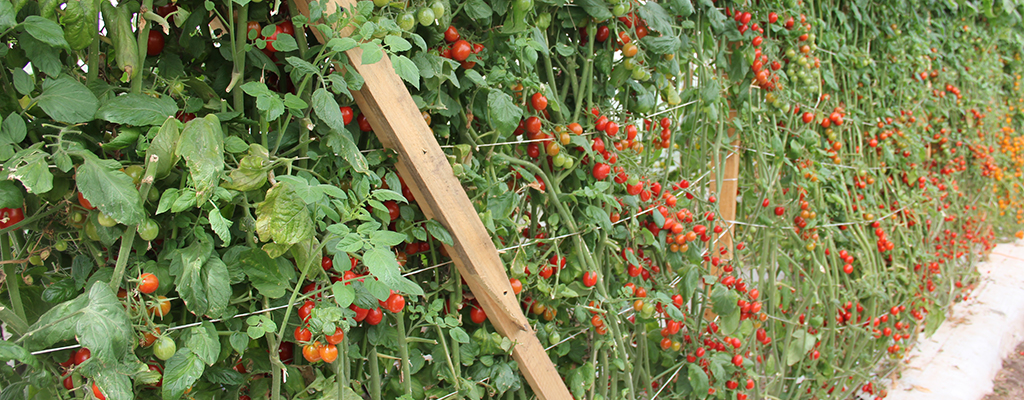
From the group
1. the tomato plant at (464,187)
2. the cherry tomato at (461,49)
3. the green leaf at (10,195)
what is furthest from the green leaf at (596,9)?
the green leaf at (10,195)

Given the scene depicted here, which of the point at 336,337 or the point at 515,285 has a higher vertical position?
the point at 336,337

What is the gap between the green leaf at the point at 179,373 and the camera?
796mm

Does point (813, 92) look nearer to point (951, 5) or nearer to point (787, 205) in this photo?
point (787, 205)

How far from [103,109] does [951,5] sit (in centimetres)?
350

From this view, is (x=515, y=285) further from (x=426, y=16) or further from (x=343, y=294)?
(x=426, y=16)

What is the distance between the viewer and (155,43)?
0.86 m

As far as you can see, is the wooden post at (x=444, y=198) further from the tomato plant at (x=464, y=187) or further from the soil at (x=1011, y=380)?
the soil at (x=1011, y=380)

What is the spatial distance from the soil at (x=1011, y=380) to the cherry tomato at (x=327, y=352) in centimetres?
287

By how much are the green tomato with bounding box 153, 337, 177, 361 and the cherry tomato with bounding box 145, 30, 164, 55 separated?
420 mm

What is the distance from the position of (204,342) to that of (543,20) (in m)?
0.88

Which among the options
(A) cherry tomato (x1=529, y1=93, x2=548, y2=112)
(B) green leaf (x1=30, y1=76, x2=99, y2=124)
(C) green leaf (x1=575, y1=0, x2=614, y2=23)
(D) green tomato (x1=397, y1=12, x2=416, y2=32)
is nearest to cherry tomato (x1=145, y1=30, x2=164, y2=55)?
(B) green leaf (x1=30, y1=76, x2=99, y2=124)

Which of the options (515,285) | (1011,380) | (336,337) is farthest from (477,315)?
(1011,380)

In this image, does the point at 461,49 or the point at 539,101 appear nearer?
the point at 461,49

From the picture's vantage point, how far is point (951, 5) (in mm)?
2836
